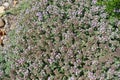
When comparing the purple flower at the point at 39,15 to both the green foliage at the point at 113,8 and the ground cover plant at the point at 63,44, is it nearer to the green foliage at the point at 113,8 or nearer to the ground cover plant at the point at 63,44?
the ground cover plant at the point at 63,44

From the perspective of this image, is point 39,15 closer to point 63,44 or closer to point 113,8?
point 63,44

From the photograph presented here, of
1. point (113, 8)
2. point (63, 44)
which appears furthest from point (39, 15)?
point (113, 8)

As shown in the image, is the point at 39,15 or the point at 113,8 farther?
the point at 39,15

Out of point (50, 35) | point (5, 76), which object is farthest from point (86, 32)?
point (5, 76)

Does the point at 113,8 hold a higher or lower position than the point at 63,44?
higher

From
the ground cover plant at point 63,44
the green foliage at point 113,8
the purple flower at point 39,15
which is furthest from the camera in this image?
the purple flower at point 39,15

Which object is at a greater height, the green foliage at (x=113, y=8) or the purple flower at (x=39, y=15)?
the green foliage at (x=113, y=8)

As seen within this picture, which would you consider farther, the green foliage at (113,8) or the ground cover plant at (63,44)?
the green foliage at (113,8)

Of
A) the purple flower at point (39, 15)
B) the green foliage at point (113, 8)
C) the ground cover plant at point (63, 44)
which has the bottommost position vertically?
the ground cover plant at point (63, 44)

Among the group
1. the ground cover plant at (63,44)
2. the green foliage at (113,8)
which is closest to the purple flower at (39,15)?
the ground cover plant at (63,44)
